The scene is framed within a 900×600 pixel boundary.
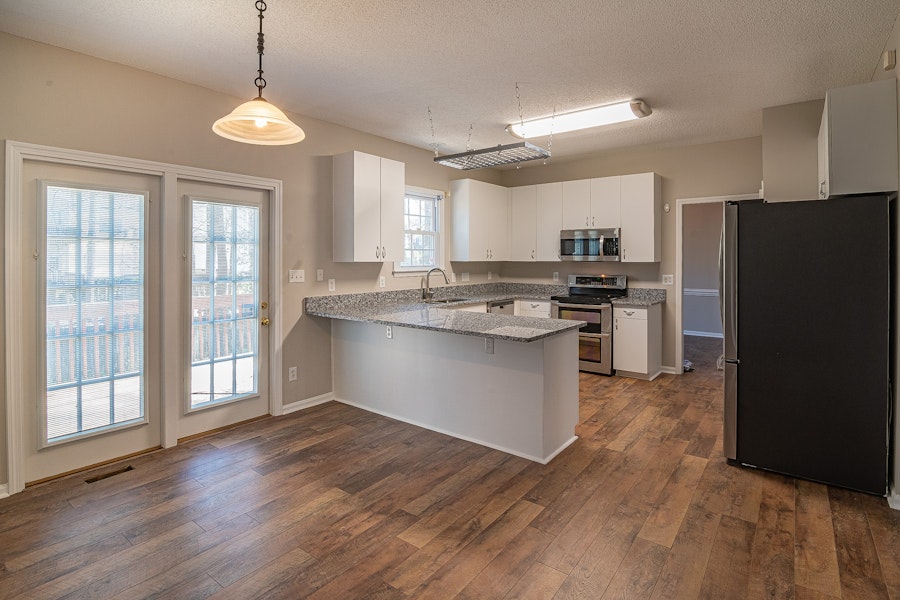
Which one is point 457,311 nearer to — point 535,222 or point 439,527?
point 439,527

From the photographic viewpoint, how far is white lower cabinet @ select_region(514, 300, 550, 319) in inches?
231

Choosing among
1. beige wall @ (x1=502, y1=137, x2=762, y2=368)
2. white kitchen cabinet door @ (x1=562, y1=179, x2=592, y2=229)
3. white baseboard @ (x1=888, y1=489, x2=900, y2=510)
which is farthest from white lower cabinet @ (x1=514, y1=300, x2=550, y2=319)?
white baseboard @ (x1=888, y1=489, x2=900, y2=510)

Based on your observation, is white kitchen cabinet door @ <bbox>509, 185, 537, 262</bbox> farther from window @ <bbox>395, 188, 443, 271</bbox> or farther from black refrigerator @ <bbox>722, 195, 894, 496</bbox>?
black refrigerator @ <bbox>722, 195, 894, 496</bbox>

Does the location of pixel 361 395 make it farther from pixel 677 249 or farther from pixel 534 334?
pixel 677 249

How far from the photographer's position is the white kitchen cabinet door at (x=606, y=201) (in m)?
5.51

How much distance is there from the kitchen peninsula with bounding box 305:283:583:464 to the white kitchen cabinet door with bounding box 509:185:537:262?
7.76ft

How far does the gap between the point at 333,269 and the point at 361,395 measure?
1187 mm

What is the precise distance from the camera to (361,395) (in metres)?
4.29

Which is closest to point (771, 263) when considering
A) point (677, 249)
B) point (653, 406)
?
point (653, 406)

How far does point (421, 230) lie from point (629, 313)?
2510mm

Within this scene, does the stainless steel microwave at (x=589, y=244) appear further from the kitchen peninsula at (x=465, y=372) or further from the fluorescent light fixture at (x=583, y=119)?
the kitchen peninsula at (x=465, y=372)

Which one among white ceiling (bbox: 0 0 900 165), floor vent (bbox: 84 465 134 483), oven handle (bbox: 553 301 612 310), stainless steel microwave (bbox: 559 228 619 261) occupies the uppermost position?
white ceiling (bbox: 0 0 900 165)

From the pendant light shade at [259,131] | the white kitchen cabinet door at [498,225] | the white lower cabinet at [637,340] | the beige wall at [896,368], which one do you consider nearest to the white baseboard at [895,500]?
the beige wall at [896,368]

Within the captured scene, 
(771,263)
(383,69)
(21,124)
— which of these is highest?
(383,69)
